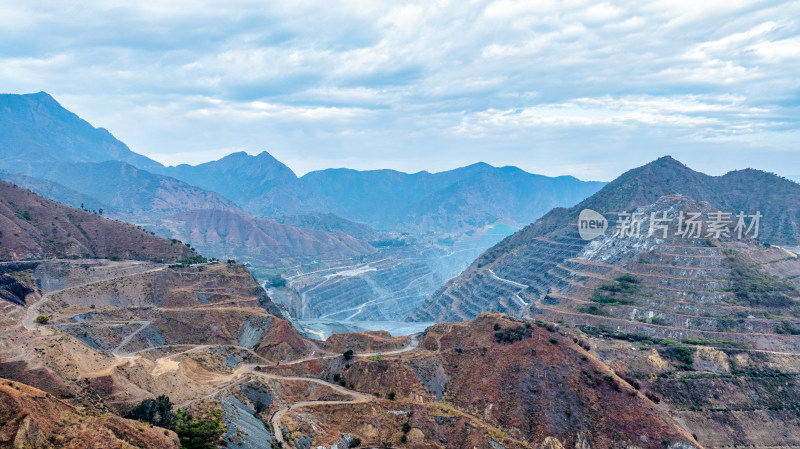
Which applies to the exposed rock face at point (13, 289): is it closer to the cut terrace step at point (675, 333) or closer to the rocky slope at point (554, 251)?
the cut terrace step at point (675, 333)

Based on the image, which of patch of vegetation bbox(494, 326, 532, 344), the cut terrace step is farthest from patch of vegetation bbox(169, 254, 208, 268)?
the cut terrace step

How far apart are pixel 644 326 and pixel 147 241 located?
438ft

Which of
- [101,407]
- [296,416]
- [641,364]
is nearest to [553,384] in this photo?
[641,364]

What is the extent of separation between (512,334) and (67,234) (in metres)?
118

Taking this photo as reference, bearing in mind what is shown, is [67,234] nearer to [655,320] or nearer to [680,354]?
[680,354]

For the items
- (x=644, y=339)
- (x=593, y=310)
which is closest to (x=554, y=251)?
(x=593, y=310)

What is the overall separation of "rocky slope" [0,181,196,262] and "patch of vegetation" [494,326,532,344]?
93843 millimetres

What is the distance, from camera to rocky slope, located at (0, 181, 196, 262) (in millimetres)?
116312

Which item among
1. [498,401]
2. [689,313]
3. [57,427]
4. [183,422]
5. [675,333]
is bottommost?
[498,401]

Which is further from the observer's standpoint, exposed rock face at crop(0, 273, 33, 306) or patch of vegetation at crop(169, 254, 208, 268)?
patch of vegetation at crop(169, 254, 208, 268)

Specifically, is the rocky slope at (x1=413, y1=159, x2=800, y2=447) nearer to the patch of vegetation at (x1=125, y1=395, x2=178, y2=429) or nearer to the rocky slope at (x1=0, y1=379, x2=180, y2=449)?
the patch of vegetation at (x1=125, y1=395, x2=178, y2=429)

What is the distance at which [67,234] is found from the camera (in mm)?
126562

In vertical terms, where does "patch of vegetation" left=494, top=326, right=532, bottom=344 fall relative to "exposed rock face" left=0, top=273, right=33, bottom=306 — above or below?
below

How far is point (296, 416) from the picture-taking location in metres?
65.6
